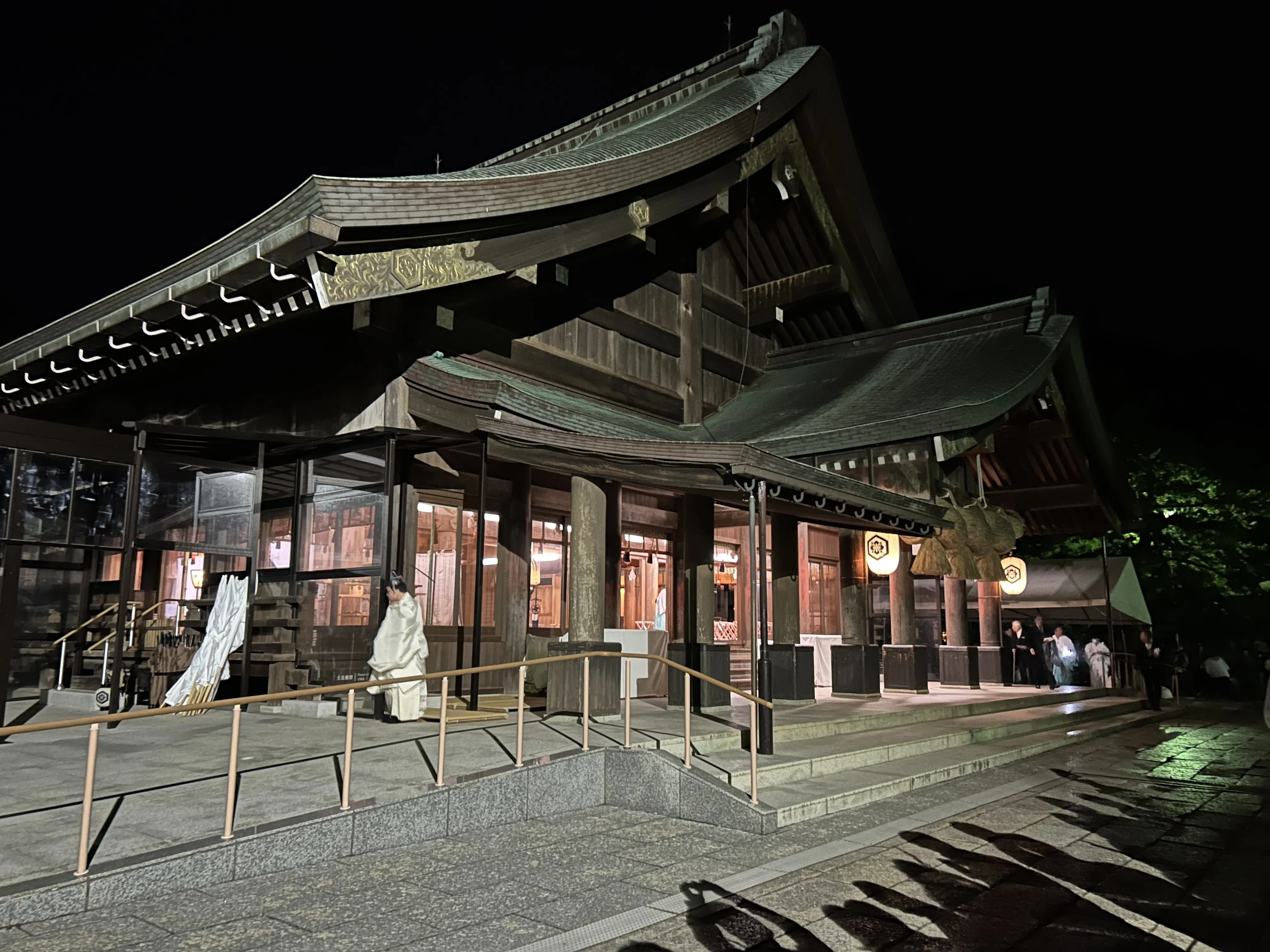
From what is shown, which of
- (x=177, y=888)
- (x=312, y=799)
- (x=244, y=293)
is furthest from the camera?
(x=244, y=293)

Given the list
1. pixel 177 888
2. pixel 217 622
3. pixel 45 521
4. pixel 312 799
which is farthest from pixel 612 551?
pixel 177 888

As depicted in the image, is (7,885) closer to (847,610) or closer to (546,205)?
(546,205)

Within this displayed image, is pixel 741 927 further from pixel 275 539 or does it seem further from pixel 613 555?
pixel 613 555

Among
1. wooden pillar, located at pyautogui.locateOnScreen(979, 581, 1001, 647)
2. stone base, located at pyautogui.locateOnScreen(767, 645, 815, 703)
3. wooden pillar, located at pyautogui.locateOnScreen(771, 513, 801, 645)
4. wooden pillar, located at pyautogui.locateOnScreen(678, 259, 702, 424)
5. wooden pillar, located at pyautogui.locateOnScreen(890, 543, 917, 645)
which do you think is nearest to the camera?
stone base, located at pyautogui.locateOnScreen(767, 645, 815, 703)

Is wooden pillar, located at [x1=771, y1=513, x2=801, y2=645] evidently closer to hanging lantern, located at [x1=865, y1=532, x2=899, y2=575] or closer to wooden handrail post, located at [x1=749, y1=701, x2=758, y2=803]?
hanging lantern, located at [x1=865, y1=532, x2=899, y2=575]

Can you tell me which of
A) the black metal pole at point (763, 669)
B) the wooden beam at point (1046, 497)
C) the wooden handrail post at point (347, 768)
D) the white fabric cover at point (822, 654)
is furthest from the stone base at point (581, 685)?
the wooden beam at point (1046, 497)

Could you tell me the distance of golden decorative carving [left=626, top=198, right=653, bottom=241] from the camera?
10.4 m

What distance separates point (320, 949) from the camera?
4.09 meters

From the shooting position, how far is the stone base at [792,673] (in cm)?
1226

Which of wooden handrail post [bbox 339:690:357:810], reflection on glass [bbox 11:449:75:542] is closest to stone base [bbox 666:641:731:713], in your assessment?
wooden handrail post [bbox 339:690:357:810]

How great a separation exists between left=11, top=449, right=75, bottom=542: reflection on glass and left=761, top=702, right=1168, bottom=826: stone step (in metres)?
7.39

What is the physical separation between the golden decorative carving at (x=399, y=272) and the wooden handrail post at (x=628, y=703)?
3.74 metres

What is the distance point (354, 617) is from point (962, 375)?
9527mm

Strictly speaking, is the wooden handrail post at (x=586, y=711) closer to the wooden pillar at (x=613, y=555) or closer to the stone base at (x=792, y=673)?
the stone base at (x=792, y=673)
